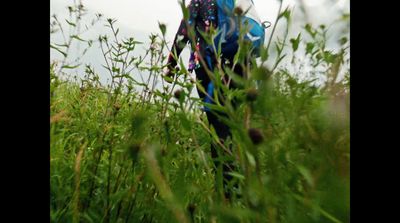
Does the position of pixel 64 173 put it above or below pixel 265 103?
below

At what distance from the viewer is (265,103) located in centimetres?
69

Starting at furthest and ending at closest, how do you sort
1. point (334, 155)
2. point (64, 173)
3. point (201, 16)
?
1. point (201, 16)
2. point (64, 173)
3. point (334, 155)

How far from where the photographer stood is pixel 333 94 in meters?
0.63

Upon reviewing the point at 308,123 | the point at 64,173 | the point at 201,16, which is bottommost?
the point at 64,173

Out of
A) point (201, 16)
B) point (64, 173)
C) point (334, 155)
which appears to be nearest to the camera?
point (334, 155)
